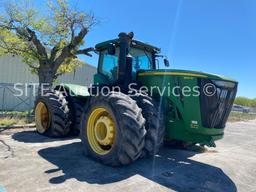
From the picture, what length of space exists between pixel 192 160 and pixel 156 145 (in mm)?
1441

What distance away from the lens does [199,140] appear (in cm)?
523

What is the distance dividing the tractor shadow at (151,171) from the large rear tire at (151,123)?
41 cm

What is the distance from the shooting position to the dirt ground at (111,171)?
394 cm

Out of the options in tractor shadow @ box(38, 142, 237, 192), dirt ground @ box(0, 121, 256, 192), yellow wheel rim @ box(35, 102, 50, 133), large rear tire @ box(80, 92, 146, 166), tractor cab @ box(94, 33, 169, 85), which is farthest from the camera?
yellow wheel rim @ box(35, 102, 50, 133)

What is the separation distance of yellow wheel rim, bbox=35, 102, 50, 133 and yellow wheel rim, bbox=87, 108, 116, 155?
271 cm

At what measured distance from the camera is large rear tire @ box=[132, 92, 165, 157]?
4.91m

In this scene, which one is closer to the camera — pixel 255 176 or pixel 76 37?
pixel 255 176

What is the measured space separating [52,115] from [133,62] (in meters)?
2.77

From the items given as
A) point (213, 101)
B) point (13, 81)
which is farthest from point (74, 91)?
point (13, 81)

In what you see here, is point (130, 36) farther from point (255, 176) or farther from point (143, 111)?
point (255, 176)

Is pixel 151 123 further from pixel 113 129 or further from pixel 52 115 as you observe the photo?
pixel 52 115

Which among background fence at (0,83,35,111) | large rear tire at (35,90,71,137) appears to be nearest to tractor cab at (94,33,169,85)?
large rear tire at (35,90,71,137)

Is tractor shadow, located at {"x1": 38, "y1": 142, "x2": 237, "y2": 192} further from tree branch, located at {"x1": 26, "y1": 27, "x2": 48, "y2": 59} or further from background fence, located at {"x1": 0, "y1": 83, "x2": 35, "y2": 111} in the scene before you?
background fence, located at {"x1": 0, "y1": 83, "x2": 35, "y2": 111}

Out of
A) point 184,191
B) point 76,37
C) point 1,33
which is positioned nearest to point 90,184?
point 184,191
